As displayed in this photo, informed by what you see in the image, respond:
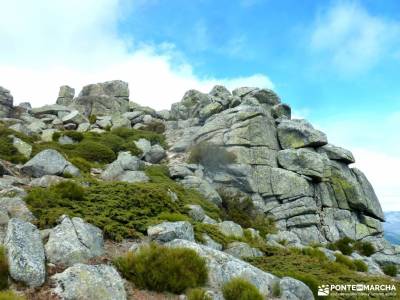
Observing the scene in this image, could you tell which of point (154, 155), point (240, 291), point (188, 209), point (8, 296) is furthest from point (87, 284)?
point (154, 155)

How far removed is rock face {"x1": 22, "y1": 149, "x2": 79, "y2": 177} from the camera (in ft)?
69.1

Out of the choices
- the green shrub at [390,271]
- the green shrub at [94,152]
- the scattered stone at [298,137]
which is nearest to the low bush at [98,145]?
the green shrub at [94,152]

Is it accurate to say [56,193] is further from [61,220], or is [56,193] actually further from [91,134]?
[91,134]

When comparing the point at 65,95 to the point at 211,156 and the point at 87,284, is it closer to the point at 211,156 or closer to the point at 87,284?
the point at 211,156

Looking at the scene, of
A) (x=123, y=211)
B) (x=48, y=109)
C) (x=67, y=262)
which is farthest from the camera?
(x=48, y=109)

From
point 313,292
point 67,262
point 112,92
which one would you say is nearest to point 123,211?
point 67,262

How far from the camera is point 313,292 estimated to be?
519 inches

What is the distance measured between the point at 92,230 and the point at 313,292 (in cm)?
746

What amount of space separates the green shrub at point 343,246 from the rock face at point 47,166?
18.6 metres

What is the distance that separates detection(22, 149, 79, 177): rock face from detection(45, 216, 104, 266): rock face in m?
9.14

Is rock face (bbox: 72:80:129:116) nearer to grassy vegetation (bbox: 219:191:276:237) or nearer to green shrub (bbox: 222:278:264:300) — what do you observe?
grassy vegetation (bbox: 219:191:276:237)

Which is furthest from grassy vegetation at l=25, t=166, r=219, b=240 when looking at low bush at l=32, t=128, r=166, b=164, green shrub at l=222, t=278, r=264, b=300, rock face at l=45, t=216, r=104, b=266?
low bush at l=32, t=128, r=166, b=164

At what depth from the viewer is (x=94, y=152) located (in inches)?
1238

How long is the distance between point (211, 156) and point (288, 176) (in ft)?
22.5
